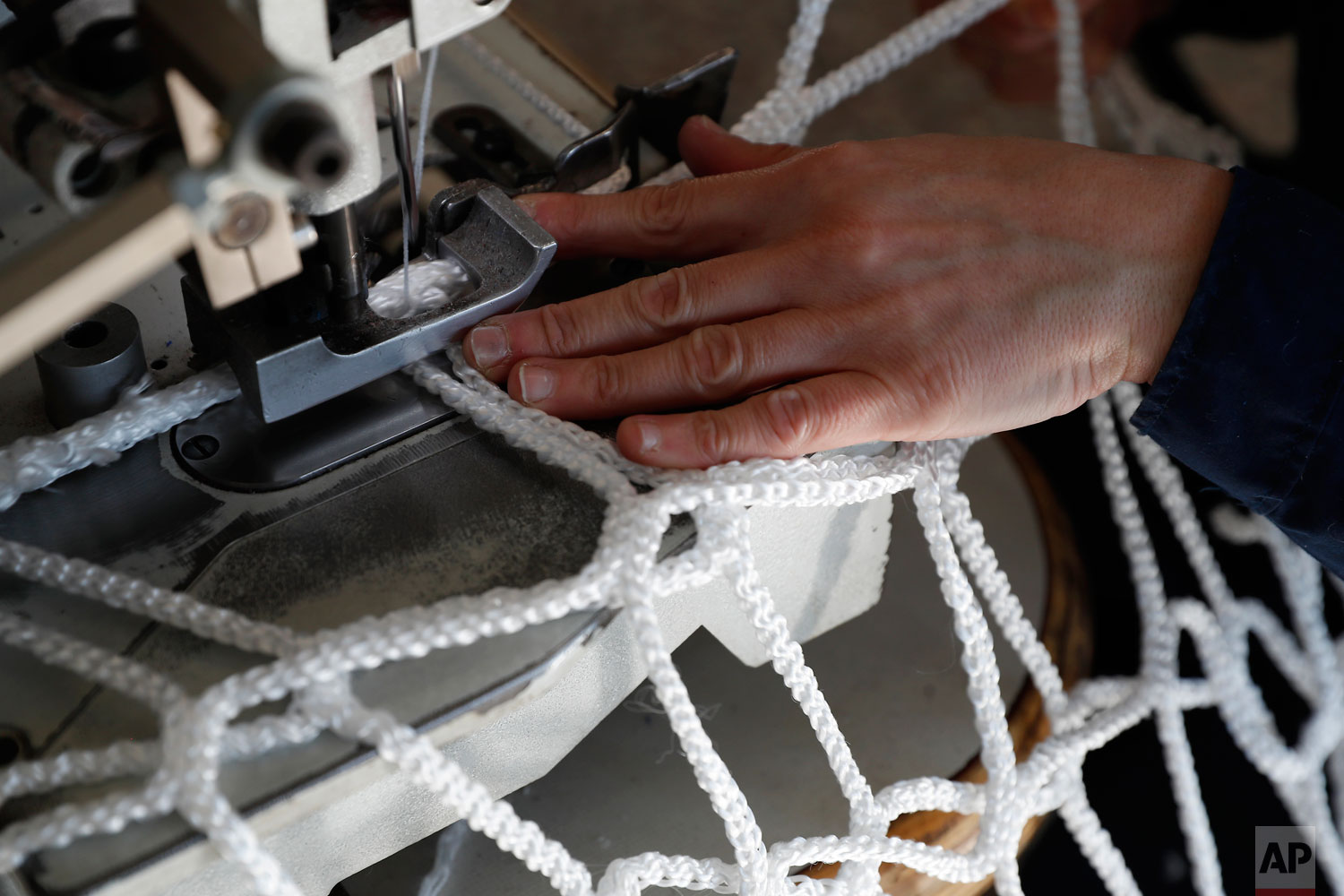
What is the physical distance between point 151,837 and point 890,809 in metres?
0.40

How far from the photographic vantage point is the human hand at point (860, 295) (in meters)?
0.63

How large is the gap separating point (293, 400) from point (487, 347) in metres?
0.10

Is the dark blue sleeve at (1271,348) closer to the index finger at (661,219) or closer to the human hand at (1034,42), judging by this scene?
the index finger at (661,219)

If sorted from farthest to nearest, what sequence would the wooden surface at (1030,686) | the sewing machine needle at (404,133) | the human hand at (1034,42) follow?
Answer: 1. the human hand at (1034,42)
2. the wooden surface at (1030,686)
3. the sewing machine needle at (404,133)

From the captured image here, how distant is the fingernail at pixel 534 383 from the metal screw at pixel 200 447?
0.15 m

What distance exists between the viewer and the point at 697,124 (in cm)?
77

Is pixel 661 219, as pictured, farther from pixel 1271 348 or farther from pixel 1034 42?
pixel 1034 42

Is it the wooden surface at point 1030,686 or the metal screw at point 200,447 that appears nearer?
the metal screw at point 200,447

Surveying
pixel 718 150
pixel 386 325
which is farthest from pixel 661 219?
pixel 386 325

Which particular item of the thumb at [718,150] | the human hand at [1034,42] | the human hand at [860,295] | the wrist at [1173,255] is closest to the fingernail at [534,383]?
the human hand at [860,295]

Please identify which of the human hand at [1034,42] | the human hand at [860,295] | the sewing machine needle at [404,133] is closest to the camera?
the sewing machine needle at [404,133]

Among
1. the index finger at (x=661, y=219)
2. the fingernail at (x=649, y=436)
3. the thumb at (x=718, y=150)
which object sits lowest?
the fingernail at (x=649, y=436)

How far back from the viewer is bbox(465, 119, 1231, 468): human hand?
0.63 metres

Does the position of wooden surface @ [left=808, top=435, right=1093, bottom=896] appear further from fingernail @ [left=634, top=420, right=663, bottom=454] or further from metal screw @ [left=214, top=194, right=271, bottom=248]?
metal screw @ [left=214, top=194, right=271, bottom=248]
